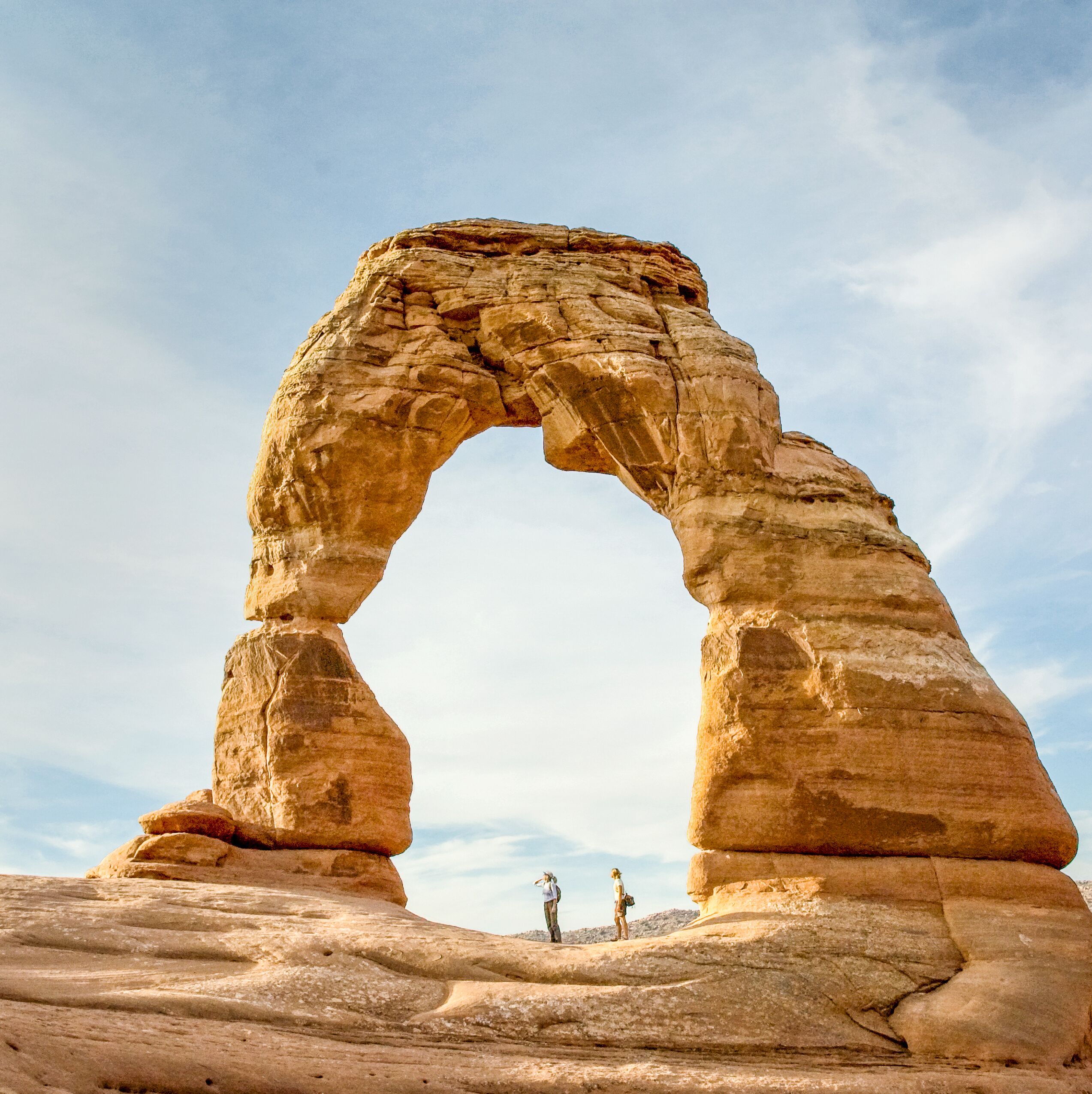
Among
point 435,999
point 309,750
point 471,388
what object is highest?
point 471,388

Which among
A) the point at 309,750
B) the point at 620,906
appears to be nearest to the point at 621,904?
the point at 620,906

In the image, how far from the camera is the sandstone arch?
31.4 feet

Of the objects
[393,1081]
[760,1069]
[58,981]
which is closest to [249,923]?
[58,981]

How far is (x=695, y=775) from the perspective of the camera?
9938 mm

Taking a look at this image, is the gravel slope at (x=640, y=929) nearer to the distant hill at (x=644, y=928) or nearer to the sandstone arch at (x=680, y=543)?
the distant hill at (x=644, y=928)

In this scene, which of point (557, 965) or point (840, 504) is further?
point (840, 504)

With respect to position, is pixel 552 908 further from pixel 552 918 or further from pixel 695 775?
pixel 695 775

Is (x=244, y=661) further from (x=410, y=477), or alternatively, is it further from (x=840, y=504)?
(x=840, y=504)

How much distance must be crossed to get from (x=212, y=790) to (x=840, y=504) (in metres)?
6.63

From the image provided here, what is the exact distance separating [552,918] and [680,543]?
7.02 m

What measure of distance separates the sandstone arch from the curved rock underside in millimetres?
29

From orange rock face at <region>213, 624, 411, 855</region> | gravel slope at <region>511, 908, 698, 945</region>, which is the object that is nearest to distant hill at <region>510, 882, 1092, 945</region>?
gravel slope at <region>511, 908, 698, 945</region>

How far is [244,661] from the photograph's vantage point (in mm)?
12320

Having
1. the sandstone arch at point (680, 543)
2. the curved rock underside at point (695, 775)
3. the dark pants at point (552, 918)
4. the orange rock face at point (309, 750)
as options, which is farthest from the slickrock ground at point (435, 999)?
the dark pants at point (552, 918)
